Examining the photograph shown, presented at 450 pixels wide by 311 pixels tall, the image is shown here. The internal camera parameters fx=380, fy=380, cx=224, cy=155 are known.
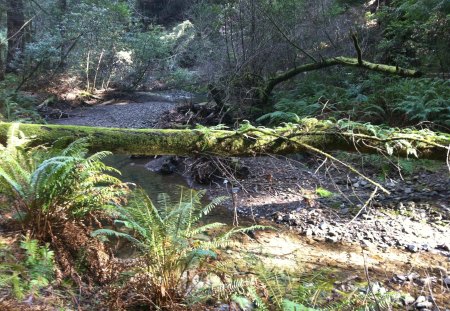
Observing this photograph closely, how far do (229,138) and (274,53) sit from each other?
731 centimetres

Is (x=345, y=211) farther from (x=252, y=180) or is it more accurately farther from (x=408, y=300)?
(x=408, y=300)

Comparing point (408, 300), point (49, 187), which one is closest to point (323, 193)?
point (408, 300)

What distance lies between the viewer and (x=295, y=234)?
217 inches

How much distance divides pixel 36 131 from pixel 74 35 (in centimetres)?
1291

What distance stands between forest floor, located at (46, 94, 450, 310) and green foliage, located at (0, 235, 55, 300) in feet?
5.74

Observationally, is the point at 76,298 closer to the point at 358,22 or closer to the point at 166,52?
the point at 358,22

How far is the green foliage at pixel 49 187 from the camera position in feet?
11.7

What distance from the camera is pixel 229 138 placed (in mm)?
4793

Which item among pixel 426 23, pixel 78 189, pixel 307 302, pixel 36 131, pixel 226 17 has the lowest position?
pixel 307 302

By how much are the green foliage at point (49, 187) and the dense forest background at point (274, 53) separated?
183 inches

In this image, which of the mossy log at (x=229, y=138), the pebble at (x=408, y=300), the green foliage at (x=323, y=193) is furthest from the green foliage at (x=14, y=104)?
the pebble at (x=408, y=300)

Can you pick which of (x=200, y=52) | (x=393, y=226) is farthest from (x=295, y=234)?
(x=200, y=52)

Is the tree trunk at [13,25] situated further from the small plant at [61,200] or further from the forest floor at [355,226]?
the small plant at [61,200]

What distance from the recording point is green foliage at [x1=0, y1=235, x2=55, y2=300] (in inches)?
101
